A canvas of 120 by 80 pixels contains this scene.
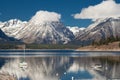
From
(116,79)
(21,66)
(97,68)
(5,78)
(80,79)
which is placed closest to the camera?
(5,78)

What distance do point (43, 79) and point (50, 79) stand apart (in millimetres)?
2202

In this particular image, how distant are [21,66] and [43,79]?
5119cm

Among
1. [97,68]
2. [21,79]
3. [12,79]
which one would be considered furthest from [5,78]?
[97,68]

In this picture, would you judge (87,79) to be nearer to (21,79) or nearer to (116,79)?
(116,79)

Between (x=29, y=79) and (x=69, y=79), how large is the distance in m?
12.2

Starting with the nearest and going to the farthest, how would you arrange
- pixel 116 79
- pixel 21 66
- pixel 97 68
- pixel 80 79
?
pixel 116 79
pixel 80 79
pixel 97 68
pixel 21 66

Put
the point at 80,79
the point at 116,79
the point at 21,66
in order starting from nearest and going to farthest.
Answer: the point at 116,79 → the point at 80,79 → the point at 21,66

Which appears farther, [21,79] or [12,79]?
[21,79]

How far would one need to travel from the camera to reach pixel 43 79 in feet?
343

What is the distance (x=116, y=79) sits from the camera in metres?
96.1

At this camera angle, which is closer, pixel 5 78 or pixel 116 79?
pixel 5 78

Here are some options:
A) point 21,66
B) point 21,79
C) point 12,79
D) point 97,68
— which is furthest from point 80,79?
point 21,66

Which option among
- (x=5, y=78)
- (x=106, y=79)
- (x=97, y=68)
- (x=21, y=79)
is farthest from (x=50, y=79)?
(x=97, y=68)

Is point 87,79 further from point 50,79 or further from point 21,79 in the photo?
point 21,79
